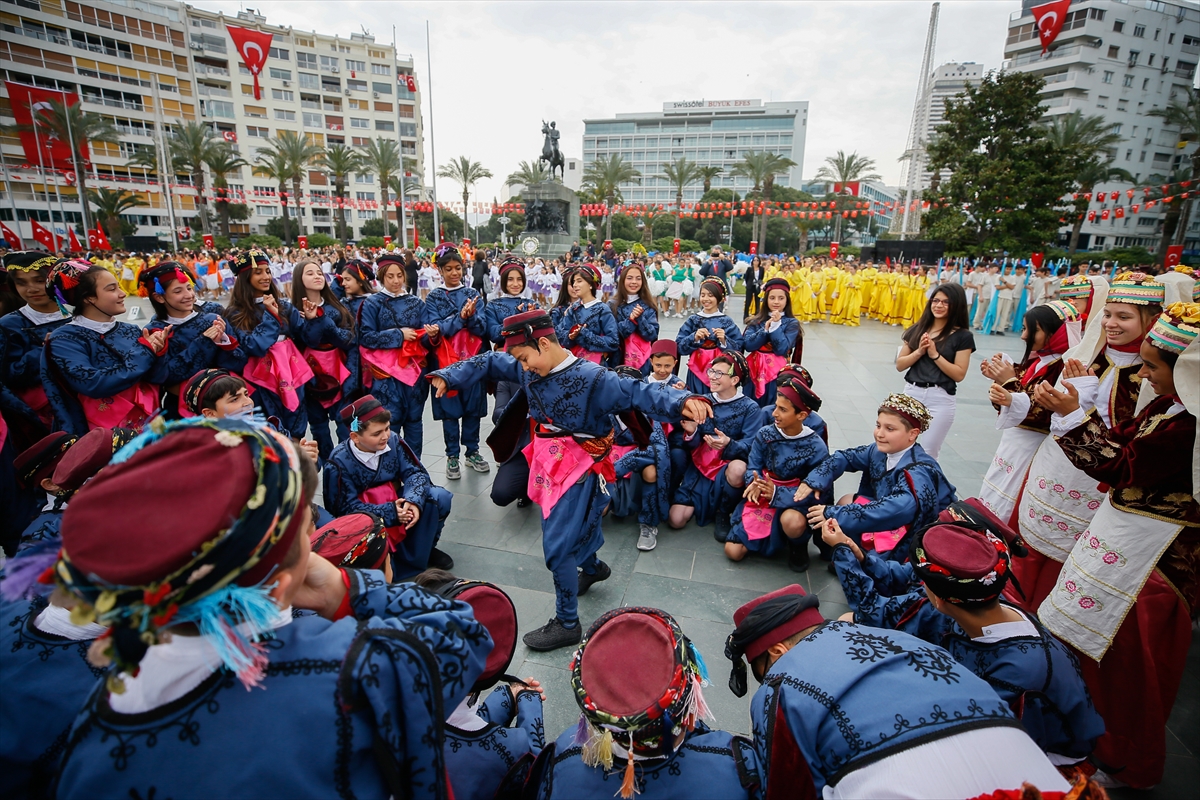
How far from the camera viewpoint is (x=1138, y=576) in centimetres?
224

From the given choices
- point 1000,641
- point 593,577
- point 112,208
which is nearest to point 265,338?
→ point 593,577

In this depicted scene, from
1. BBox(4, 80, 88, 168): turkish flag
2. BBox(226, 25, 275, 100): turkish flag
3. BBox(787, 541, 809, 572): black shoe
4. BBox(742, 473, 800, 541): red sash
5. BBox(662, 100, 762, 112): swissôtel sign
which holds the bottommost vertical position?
BBox(787, 541, 809, 572): black shoe

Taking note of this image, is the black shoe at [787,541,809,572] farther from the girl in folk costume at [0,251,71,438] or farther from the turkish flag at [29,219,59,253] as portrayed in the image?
the turkish flag at [29,219,59,253]

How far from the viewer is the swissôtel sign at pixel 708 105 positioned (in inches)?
3991

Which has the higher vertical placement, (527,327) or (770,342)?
(527,327)

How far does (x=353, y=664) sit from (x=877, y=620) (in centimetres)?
196

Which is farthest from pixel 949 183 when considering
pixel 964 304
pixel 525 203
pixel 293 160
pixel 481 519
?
pixel 293 160

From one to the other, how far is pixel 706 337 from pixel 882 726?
15.2 ft

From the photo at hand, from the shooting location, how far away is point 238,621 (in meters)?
0.94

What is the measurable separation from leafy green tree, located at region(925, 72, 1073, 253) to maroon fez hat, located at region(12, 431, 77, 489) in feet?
91.2

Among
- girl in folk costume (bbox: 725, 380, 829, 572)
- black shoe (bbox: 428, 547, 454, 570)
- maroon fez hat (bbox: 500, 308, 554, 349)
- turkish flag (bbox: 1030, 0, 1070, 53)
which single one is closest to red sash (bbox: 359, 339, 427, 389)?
black shoe (bbox: 428, 547, 454, 570)

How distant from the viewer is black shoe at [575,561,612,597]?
3609 millimetres

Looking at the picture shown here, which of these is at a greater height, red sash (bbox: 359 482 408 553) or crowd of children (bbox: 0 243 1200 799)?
crowd of children (bbox: 0 243 1200 799)

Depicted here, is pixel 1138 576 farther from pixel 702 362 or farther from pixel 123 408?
pixel 123 408
